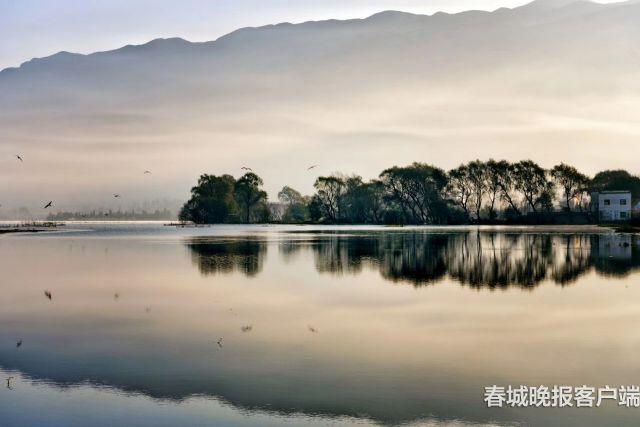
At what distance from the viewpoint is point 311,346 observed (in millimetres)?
18375

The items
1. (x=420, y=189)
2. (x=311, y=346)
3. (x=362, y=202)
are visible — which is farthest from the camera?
(x=362, y=202)

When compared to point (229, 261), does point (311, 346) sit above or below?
below

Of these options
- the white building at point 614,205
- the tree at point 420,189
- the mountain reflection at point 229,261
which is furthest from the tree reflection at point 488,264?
the tree at point 420,189

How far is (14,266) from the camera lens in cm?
4694

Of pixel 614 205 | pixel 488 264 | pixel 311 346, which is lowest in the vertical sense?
pixel 488 264

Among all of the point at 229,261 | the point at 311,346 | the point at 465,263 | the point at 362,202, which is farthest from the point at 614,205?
the point at 311,346

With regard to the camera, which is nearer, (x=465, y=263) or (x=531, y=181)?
(x=465, y=263)

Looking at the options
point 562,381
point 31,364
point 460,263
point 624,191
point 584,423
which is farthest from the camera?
point 624,191

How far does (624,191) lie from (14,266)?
5829 inches

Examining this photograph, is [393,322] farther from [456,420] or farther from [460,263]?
[460,263]

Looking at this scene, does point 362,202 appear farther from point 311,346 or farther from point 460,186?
point 311,346

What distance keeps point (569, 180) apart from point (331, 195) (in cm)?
6346

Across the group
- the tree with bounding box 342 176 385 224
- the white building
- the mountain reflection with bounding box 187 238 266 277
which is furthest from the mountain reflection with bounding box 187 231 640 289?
the tree with bounding box 342 176 385 224

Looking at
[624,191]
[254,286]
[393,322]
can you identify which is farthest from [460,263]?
[624,191]
